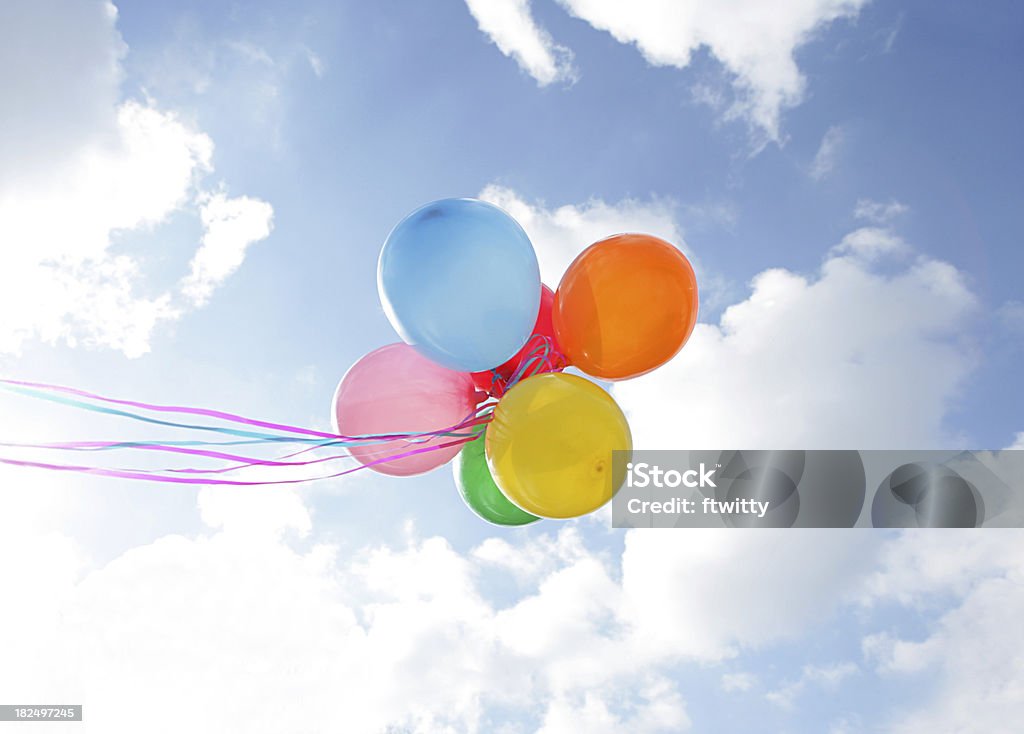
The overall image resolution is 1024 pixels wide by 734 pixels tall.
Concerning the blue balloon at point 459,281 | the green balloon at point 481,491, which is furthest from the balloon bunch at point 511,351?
the green balloon at point 481,491

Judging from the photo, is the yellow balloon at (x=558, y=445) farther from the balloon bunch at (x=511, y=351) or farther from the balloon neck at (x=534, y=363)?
the balloon neck at (x=534, y=363)

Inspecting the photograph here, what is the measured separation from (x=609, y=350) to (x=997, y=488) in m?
3.92

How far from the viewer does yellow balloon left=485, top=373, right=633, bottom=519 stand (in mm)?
3166

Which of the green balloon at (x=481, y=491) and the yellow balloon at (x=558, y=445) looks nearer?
the yellow balloon at (x=558, y=445)

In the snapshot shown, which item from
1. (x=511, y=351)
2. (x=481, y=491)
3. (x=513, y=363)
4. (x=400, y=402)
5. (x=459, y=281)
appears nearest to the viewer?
(x=459, y=281)

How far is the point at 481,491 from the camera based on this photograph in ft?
13.3

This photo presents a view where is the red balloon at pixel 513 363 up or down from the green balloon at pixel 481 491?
up

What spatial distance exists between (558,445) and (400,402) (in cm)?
92

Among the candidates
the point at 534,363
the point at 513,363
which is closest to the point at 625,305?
the point at 534,363

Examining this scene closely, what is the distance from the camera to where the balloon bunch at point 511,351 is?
317 cm

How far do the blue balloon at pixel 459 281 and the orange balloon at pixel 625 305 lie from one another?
0.27 m

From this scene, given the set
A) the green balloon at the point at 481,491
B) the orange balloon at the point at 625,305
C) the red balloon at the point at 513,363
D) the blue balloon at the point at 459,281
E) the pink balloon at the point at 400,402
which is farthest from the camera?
the green balloon at the point at 481,491

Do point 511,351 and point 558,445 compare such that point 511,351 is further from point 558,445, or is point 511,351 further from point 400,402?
point 400,402

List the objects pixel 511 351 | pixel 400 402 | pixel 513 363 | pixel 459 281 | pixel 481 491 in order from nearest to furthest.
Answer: pixel 459 281, pixel 511 351, pixel 400 402, pixel 513 363, pixel 481 491
